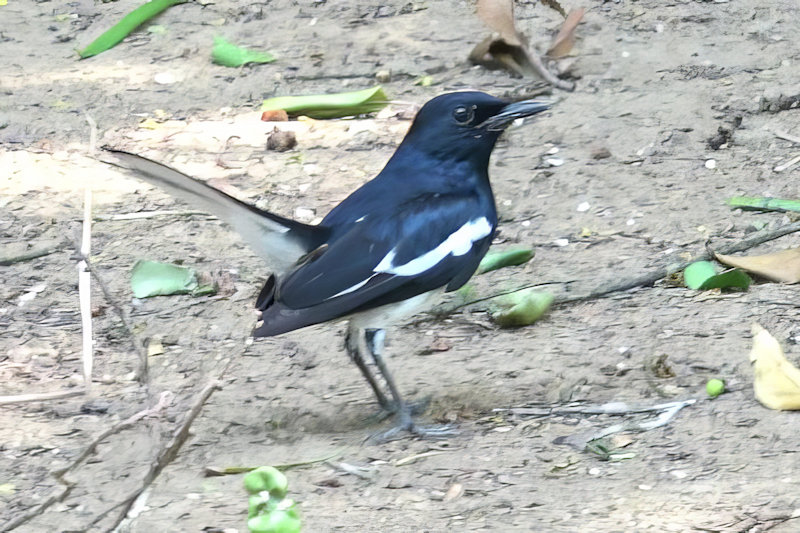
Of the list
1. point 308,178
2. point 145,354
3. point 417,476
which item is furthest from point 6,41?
point 417,476

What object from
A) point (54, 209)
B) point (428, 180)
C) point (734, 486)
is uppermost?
point (428, 180)

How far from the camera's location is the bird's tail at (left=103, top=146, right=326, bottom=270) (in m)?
3.32

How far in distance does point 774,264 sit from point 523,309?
906 millimetres

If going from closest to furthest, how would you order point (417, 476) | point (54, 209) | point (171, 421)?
point (417, 476) → point (171, 421) → point (54, 209)

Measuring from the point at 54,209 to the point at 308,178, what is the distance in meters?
1.08

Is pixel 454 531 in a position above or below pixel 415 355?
above

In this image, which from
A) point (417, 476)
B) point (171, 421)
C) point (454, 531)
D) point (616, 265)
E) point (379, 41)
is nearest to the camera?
point (454, 531)

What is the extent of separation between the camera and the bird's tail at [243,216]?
3.32 meters

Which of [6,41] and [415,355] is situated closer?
[415,355]

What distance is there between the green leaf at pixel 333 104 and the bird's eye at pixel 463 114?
2051 millimetres

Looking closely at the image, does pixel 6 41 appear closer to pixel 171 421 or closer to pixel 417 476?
pixel 171 421

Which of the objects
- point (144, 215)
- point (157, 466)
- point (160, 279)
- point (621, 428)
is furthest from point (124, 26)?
point (621, 428)

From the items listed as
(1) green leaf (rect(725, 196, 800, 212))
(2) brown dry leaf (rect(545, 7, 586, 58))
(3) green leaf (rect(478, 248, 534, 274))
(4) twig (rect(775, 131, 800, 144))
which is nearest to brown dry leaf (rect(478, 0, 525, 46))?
(2) brown dry leaf (rect(545, 7, 586, 58))

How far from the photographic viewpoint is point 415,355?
161 inches
